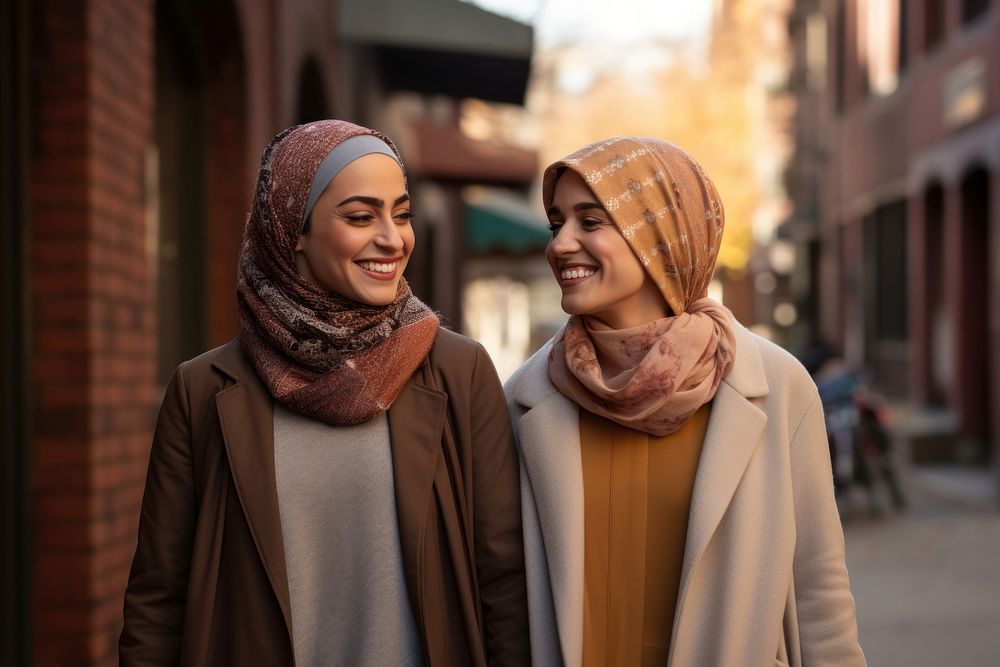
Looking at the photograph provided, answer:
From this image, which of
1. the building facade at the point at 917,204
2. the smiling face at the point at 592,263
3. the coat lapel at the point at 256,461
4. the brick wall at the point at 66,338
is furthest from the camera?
the building facade at the point at 917,204

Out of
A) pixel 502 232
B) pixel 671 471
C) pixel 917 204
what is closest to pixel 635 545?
pixel 671 471

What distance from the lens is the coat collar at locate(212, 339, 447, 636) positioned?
2453 mm

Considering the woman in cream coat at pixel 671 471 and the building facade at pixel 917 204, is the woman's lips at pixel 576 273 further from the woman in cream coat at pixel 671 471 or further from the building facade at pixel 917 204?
the building facade at pixel 917 204

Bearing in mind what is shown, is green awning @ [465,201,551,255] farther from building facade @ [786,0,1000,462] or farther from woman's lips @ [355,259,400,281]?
woman's lips @ [355,259,400,281]

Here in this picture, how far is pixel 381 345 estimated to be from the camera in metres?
2.54

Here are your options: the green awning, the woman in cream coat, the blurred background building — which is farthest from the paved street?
the green awning

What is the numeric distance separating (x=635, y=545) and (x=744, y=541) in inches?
9.4

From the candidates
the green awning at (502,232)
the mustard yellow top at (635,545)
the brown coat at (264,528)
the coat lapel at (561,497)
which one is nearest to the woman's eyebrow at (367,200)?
the brown coat at (264,528)

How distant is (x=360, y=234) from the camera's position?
98.0 inches

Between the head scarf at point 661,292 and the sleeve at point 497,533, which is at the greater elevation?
the head scarf at point 661,292

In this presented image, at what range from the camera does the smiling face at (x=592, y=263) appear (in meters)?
2.54

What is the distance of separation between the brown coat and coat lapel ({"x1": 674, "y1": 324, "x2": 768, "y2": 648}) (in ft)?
1.34

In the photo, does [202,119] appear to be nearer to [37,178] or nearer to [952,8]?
[37,178]

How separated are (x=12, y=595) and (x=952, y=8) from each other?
12.0 meters
